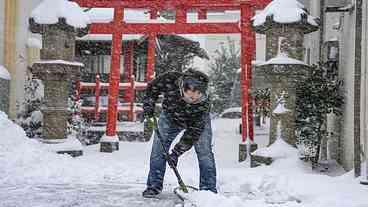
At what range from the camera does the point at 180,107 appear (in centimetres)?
450

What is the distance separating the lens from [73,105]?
11.9 metres

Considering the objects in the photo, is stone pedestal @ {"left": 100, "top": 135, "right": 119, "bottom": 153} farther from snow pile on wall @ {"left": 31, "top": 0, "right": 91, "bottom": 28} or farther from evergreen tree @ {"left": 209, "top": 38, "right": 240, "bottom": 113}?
evergreen tree @ {"left": 209, "top": 38, "right": 240, "bottom": 113}

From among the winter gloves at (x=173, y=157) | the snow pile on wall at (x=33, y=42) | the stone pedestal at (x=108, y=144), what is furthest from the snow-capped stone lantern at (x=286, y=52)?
the snow pile on wall at (x=33, y=42)

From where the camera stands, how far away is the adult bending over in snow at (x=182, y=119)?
432 centimetres

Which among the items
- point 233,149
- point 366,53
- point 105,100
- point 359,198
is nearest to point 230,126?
point 105,100

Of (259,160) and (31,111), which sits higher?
(31,111)

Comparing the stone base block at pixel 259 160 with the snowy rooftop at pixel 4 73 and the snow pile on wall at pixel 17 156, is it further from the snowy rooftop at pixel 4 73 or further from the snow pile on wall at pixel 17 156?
the snowy rooftop at pixel 4 73

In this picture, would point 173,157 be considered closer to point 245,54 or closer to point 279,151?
point 279,151

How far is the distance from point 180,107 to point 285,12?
507 centimetres

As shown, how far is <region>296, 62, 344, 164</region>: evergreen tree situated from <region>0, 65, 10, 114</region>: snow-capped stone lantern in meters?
6.02

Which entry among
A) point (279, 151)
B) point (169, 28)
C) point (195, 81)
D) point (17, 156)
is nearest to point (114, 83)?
point (169, 28)

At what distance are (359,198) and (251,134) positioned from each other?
6181 mm

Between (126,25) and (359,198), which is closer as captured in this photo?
(359,198)

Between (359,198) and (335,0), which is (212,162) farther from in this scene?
(335,0)
